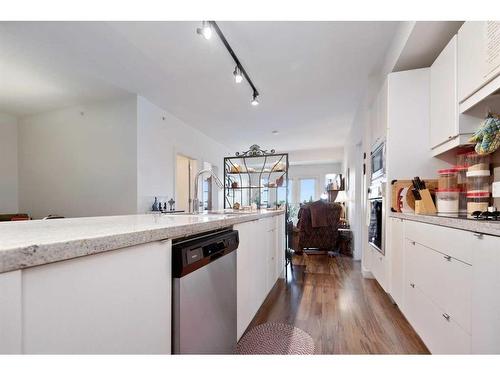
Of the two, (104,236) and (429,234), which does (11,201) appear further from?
(429,234)

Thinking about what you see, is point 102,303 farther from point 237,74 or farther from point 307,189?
point 307,189

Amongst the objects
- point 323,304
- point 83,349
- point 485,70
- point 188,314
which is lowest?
point 323,304

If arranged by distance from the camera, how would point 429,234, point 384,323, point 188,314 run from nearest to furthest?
point 188,314 → point 429,234 → point 384,323

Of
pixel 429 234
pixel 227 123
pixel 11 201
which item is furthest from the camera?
pixel 227 123

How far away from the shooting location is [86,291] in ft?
1.75

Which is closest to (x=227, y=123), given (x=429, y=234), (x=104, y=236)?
(x=429, y=234)

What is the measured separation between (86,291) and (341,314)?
6.86 ft

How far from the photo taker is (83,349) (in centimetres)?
53

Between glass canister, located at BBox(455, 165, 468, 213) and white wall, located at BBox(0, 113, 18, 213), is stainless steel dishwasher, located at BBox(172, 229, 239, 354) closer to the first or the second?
glass canister, located at BBox(455, 165, 468, 213)

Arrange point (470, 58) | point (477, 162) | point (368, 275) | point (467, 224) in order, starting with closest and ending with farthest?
point (467, 224) < point (470, 58) < point (477, 162) < point (368, 275)

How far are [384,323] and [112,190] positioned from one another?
361 centimetres

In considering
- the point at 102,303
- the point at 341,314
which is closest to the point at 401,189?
the point at 341,314

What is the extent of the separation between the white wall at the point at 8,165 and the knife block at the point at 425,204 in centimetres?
598

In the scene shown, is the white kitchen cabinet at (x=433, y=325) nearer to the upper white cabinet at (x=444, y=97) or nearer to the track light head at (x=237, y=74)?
the upper white cabinet at (x=444, y=97)
